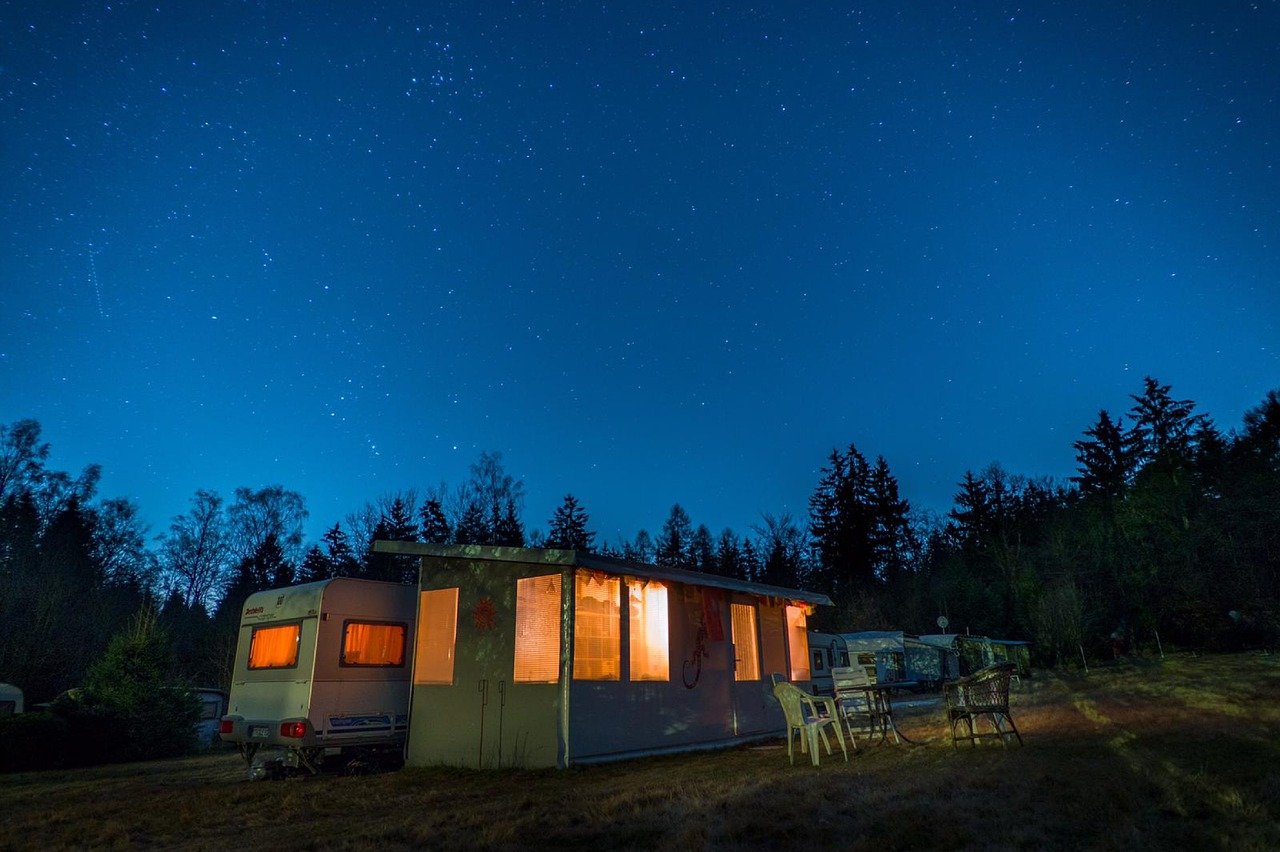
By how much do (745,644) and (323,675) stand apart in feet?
21.4

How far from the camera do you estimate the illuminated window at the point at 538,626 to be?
31.1 ft

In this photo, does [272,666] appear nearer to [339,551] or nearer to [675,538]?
[339,551]

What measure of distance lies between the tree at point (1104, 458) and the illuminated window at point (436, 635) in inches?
1624

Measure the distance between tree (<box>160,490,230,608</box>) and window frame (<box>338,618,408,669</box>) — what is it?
26416 millimetres

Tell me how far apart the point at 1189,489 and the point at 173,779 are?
37.2 m

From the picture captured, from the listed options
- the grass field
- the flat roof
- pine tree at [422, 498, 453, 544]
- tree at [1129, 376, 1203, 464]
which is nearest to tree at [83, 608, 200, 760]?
the grass field

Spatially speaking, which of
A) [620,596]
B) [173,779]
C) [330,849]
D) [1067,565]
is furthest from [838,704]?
[1067,565]

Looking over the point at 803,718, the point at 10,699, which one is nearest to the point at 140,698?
the point at 10,699

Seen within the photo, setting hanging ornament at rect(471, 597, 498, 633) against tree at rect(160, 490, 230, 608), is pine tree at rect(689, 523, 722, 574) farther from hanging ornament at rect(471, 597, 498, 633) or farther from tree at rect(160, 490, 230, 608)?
hanging ornament at rect(471, 597, 498, 633)

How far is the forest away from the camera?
79.6 feet

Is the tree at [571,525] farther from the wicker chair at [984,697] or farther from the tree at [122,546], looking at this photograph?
the wicker chair at [984,697]

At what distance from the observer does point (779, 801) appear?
531 cm

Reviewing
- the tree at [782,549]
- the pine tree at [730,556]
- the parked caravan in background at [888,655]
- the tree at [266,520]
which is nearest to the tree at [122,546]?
the tree at [266,520]

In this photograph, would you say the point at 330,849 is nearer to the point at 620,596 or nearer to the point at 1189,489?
the point at 620,596
